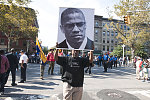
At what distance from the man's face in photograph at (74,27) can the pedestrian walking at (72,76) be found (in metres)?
0.54

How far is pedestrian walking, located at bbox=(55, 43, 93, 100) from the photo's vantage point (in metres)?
2.91

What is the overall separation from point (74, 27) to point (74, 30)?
8 cm

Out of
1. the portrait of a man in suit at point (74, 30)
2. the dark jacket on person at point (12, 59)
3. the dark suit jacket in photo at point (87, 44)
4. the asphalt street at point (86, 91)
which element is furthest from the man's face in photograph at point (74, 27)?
the dark jacket on person at point (12, 59)

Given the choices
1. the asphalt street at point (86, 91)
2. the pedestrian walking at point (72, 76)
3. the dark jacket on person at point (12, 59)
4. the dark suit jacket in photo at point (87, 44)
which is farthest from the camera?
the dark jacket on person at point (12, 59)

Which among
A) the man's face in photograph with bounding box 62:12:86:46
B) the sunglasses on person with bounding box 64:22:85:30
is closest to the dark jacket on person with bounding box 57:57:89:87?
the man's face in photograph with bounding box 62:12:86:46

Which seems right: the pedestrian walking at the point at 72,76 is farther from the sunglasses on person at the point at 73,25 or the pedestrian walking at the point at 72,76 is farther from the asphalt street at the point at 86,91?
the asphalt street at the point at 86,91

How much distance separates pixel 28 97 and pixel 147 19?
23866 mm

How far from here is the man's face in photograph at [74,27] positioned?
11.2 feet

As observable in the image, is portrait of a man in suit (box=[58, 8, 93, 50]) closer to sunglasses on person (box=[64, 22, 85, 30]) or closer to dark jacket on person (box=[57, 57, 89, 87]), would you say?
sunglasses on person (box=[64, 22, 85, 30])

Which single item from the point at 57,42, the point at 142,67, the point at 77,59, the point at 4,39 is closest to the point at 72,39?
the point at 57,42

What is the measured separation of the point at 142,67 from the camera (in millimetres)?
9531

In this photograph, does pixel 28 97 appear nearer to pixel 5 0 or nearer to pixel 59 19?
pixel 59 19

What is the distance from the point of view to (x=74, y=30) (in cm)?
347

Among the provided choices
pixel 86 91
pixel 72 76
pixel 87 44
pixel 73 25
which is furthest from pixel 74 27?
pixel 86 91
